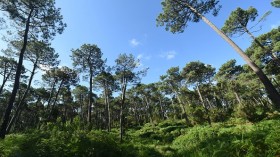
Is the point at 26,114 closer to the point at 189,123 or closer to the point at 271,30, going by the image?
the point at 189,123

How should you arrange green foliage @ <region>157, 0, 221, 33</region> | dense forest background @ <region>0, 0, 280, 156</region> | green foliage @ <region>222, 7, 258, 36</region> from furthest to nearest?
1. green foliage @ <region>222, 7, 258, 36</region>
2. green foliage @ <region>157, 0, 221, 33</region>
3. dense forest background @ <region>0, 0, 280, 156</region>

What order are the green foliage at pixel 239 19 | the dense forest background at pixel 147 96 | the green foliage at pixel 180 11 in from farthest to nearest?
the green foliage at pixel 239 19, the green foliage at pixel 180 11, the dense forest background at pixel 147 96

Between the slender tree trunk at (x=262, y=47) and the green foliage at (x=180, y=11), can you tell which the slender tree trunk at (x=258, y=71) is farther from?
the slender tree trunk at (x=262, y=47)

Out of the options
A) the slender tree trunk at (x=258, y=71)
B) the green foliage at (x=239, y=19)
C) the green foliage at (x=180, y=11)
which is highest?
the green foliage at (x=239, y=19)

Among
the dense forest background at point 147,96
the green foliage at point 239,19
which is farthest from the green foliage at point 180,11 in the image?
the green foliage at point 239,19

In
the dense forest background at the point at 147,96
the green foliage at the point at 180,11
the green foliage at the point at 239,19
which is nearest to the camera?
the dense forest background at the point at 147,96

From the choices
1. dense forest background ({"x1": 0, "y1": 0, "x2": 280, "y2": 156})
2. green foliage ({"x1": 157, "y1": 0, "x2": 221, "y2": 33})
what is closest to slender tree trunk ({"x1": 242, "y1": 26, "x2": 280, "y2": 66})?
dense forest background ({"x1": 0, "y1": 0, "x2": 280, "y2": 156})

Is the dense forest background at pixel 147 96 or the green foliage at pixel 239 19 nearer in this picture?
the dense forest background at pixel 147 96

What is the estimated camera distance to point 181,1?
624 inches

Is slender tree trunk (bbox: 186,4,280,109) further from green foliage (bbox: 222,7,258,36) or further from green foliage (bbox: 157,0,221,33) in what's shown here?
green foliage (bbox: 222,7,258,36)

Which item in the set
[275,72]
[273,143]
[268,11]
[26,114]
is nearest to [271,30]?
[275,72]

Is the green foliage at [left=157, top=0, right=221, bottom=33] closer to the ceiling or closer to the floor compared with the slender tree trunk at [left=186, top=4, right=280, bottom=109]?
closer to the ceiling

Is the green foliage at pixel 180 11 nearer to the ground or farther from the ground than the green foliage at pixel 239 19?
nearer to the ground

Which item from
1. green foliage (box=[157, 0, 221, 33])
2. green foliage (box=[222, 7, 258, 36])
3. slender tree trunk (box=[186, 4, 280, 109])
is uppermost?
green foliage (box=[222, 7, 258, 36])
